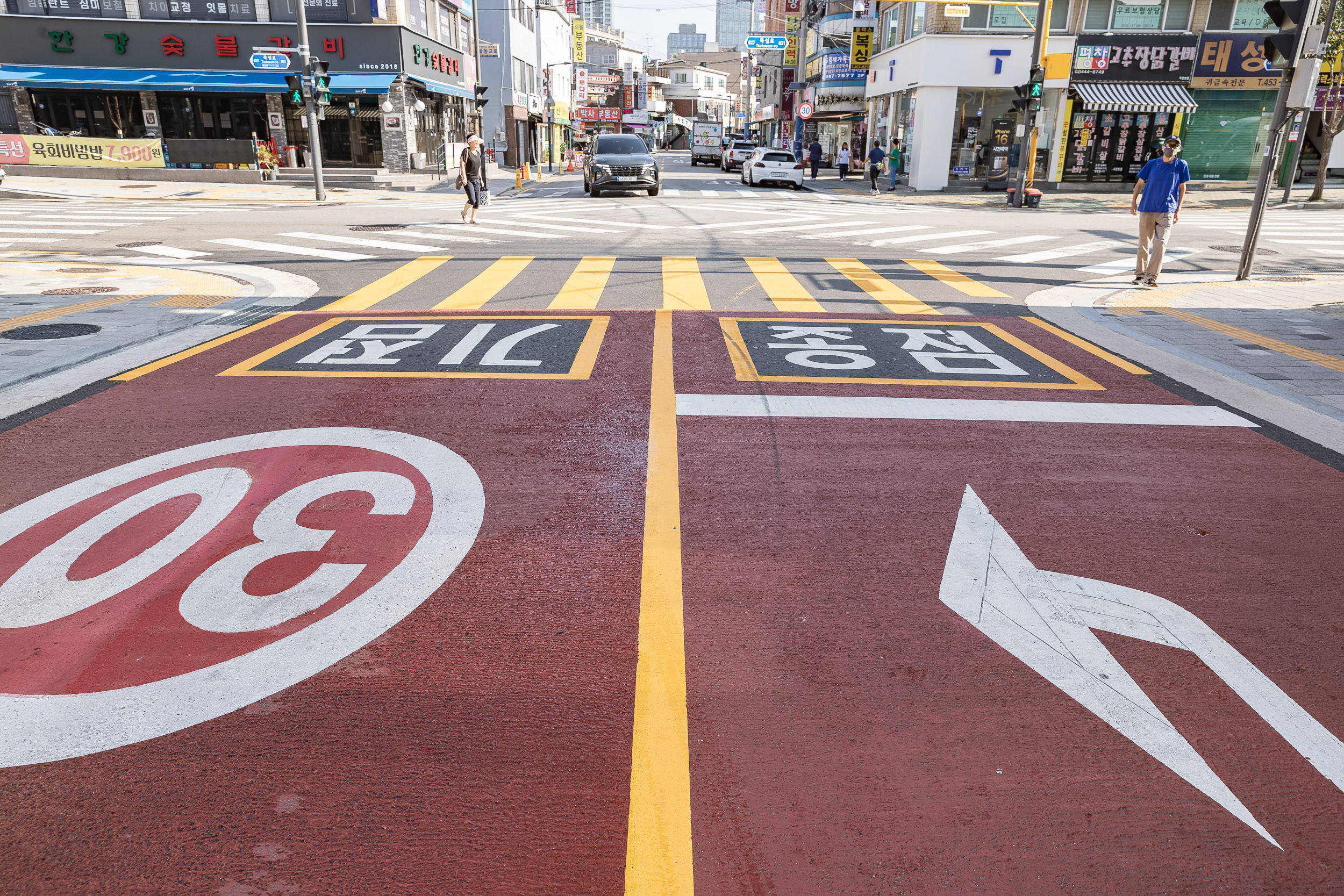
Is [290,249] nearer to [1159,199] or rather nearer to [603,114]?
[1159,199]

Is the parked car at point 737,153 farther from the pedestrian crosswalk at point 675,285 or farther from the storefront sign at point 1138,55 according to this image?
the pedestrian crosswalk at point 675,285

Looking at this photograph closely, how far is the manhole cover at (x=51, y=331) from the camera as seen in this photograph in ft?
26.6

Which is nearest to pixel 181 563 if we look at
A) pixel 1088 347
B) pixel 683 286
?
pixel 1088 347

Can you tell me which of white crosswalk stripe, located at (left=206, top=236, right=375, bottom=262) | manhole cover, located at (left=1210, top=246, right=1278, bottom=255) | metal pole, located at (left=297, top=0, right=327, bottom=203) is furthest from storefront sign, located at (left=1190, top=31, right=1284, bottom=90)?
white crosswalk stripe, located at (left=206, top=236, right=375, bottom=262)

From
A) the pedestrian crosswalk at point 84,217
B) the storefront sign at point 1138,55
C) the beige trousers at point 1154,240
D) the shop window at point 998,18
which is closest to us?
the beige trousers at point 1154,240

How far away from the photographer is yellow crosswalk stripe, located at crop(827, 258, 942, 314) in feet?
34.0

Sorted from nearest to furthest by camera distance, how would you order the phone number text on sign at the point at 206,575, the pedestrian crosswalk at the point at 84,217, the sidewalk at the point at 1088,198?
1. the phone number text on sign at the point at 206,575
2. the pedestrian crosswalk at the point at 84,217
3. the sidewalk at the point at 1088,198

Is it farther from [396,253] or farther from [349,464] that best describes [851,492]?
[396,253]

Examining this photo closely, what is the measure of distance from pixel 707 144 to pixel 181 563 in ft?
206

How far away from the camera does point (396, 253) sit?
1490 centimetres

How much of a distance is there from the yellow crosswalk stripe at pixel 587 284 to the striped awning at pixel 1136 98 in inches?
1074

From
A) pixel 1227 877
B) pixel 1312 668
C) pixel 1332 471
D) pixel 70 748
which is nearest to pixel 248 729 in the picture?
pixel 70 748

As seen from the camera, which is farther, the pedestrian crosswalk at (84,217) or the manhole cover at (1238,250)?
the pedestrian crosswalk at (84,217)

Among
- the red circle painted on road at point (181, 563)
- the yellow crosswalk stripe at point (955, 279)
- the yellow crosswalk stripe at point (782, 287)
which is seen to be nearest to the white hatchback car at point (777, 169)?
the yellow crosswalk stripe at point (955, 279)
